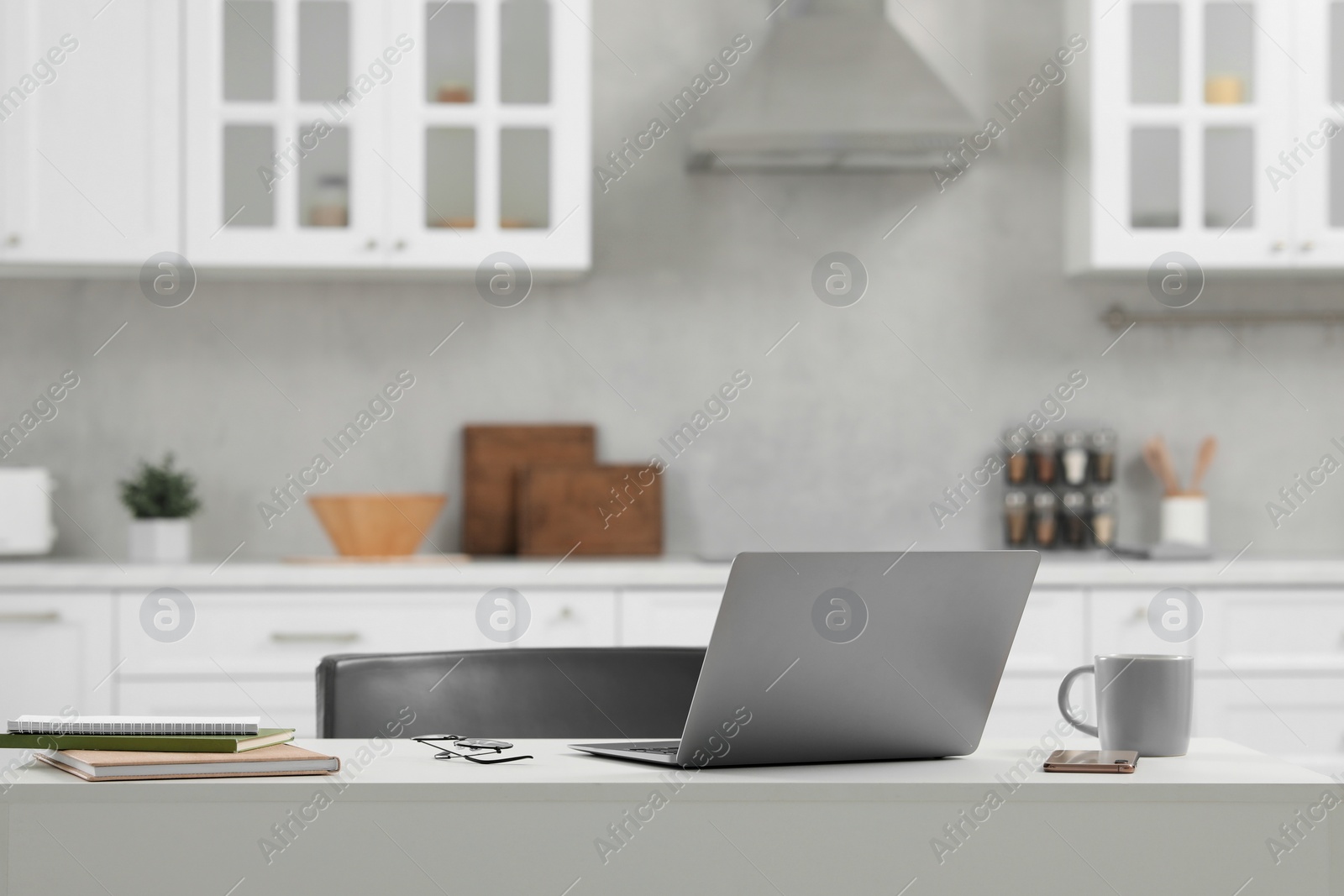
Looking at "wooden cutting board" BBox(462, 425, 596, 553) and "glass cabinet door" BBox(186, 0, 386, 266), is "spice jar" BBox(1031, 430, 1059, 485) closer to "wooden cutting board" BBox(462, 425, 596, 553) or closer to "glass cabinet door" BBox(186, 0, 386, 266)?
"wooden cutting board" BBox(462, 425, 596, 553)

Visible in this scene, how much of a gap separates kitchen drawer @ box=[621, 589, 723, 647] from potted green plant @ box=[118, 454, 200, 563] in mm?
1022

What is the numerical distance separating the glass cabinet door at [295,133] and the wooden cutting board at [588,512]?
0.68 metres

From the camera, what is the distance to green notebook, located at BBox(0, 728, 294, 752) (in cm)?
97

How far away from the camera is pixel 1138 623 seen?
2.83m

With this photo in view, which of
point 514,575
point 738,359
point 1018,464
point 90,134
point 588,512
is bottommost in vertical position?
point 514,575

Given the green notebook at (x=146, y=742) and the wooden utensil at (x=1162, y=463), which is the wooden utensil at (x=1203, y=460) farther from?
the green notebook at (x=146, y=742)

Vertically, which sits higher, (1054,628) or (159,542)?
(159,542)

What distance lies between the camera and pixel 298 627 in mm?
2775

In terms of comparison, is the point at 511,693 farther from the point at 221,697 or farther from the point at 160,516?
the point at 160,516

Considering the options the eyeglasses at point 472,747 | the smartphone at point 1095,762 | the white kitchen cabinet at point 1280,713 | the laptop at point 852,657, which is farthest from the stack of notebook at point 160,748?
the white kitchen cabinet at point 1280,713

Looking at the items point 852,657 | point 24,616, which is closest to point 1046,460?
point 24,616

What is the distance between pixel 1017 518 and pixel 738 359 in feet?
2.65
